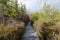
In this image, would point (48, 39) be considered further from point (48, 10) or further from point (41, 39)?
point (48, 10)

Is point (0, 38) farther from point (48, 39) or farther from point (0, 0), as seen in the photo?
point (0, 0)

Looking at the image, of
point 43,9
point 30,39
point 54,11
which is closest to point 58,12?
point 54,11

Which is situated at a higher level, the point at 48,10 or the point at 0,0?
the point at 0,0

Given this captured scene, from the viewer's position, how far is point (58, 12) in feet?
90.1

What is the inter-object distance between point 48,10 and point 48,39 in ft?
40.2

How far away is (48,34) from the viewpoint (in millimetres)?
16469

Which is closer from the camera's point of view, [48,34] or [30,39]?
[48,34]

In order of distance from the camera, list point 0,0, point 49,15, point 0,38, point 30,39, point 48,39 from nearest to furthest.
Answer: point 0,38, point 48,39, point 0,0, point 30,39, point 49,15

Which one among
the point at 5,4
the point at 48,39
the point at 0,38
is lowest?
the point at 48,39

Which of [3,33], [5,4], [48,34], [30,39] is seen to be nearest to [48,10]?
[30,39]

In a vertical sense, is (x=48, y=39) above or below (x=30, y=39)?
above

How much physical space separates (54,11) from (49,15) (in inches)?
41.4

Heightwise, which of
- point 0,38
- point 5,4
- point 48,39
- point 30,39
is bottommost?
point 30,39

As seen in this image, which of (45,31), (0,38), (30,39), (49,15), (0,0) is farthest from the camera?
(49,15)
